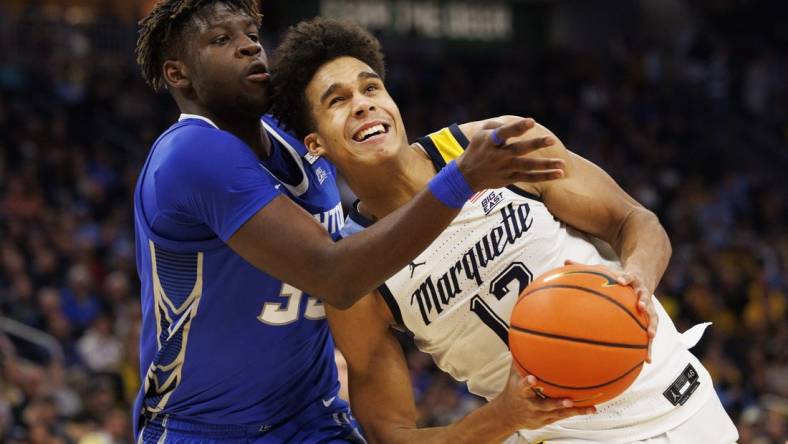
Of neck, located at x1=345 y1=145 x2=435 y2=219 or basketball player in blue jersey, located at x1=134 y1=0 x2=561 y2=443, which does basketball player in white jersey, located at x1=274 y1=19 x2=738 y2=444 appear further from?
basketball player in blue jersey, located at x1=134 y1=0 x2=561 y2=443

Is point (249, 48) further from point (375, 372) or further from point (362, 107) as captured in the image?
point (375, 372)

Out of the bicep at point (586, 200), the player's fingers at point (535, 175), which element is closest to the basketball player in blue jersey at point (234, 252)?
the player's fingers at point (535, 175)

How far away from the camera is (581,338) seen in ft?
Answer: 9.53

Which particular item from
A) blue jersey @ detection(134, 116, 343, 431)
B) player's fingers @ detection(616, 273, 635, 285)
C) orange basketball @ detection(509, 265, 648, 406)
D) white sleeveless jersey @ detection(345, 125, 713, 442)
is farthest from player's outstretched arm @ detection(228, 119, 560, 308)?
white sleeveless jersey @ detection(345, 125, 713, 442)

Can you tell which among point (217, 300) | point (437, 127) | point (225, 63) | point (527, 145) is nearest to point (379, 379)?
point (217, 300)

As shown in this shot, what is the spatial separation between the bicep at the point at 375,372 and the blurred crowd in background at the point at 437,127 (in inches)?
209

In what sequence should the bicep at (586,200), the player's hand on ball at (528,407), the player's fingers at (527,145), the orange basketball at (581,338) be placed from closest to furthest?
1. the player's fingers at (527,145)
2. the orange basketball at (581,338)
3. the player's hand on ball at (528,407)
4. the bicep at (586,200)

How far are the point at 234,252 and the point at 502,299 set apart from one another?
0.88 m

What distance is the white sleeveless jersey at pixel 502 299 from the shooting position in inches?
135

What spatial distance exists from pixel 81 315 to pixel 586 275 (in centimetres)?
831

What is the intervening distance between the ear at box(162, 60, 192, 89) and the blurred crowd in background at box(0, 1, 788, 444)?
552 cm

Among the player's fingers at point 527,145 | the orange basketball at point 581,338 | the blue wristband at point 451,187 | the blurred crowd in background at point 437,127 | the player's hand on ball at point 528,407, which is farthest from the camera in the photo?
the blurred crowd in background at point 437,127

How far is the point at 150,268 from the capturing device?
343 cm

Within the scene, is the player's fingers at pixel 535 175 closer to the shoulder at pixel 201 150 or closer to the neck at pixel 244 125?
the shoulder at pixel 201 150
